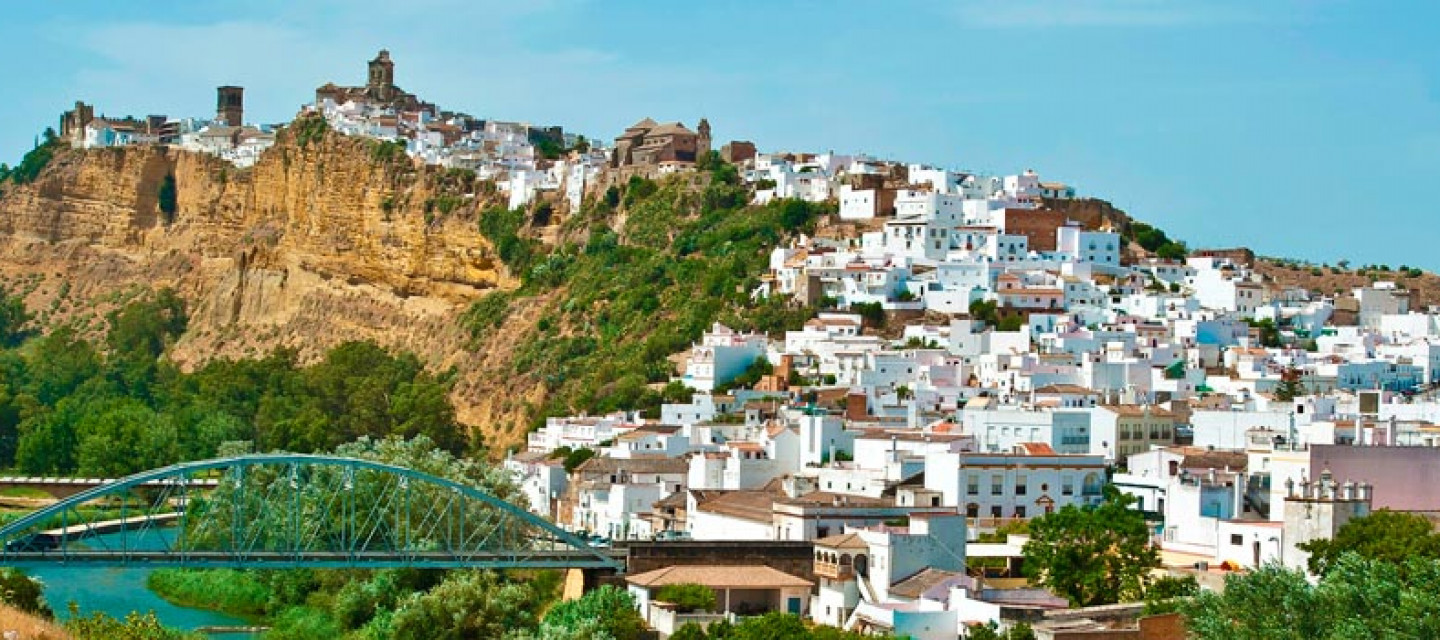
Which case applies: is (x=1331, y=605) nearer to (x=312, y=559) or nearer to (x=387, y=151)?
(x=312, y=559)

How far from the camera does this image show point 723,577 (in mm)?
31734

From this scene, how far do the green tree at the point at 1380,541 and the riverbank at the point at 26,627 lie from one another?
1484 cm

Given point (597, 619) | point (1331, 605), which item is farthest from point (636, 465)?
point (1331, 605)

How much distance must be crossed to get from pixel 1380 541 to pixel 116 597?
25.0 metres

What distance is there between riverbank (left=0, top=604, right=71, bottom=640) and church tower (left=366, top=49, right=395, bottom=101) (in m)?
70.8

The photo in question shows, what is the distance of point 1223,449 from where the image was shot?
41.4 metres

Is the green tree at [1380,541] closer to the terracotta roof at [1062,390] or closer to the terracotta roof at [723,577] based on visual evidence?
the terracotta roof at [723,577]

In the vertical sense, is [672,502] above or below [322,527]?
above

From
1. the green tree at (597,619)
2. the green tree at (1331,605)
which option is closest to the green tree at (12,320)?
the green tree at (597,619)

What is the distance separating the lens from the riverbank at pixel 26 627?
22.3 meters

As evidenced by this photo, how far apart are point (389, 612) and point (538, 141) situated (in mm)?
54755

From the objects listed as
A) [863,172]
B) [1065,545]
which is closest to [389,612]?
[1065,545]

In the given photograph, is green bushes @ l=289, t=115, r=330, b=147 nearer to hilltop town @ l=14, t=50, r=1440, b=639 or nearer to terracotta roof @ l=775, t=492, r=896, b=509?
hilltop town @ l=14, t=50, r=1440, b=639

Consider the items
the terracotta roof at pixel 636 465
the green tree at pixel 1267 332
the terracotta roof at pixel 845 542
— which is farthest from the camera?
the green tree at pixel 1267 332
